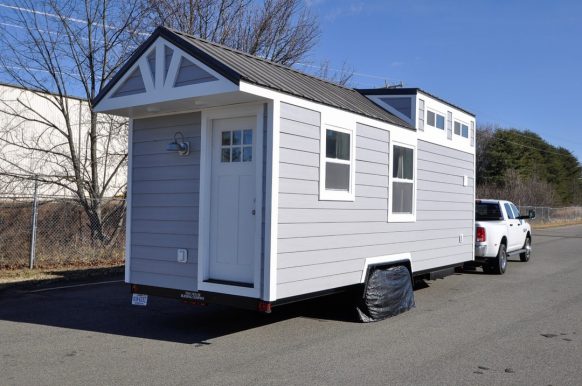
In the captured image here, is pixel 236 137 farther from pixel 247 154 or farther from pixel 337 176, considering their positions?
pixel 337 176

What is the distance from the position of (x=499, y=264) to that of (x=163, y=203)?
912 cm

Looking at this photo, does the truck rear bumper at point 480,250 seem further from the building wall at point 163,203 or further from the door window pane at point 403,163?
the building wall at point 163,203

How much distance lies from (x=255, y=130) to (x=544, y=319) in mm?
5152

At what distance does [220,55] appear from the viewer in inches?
285

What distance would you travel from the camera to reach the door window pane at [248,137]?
724cm

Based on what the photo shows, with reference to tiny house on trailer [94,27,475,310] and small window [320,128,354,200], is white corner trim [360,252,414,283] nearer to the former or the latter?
tiny house on trailer [94,27,475,310]

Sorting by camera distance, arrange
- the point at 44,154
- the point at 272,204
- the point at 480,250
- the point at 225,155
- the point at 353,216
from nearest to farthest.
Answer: the point at 272,204
the point at 225,155
the point at 353,216
the point at 480,250
the point at 44,154

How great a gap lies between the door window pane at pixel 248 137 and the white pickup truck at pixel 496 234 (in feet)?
26.3

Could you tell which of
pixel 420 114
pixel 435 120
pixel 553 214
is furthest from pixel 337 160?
pixel 553 214

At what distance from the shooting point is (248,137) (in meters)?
7.27

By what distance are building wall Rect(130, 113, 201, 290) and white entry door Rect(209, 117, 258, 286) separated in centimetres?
27

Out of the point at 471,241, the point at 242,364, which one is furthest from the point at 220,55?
the point at 471,241

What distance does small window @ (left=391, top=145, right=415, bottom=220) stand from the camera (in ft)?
30.1

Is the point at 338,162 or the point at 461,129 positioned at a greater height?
the point at 461,129
